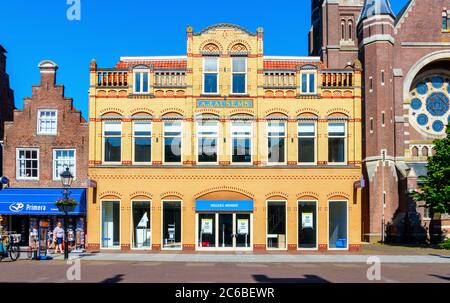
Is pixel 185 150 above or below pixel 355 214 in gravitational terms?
above

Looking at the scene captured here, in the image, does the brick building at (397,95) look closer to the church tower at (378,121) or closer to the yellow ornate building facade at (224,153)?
the church tower at (378,121)

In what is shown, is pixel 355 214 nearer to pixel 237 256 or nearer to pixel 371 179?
pixel 237 256

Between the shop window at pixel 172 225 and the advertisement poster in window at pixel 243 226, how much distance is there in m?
3.39

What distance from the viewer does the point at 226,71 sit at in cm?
3039

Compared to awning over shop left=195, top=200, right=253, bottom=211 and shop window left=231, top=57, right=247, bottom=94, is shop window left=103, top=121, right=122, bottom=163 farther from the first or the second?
shop window left=231, top=57, right=247, bottom=94

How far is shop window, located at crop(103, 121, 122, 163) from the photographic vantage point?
29.9 m

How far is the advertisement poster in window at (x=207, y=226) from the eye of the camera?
29.8m

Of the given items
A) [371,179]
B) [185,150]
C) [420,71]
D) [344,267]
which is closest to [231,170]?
[185,150]

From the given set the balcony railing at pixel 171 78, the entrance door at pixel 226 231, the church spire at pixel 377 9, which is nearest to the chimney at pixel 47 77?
the balcony railing at pixel 171 78

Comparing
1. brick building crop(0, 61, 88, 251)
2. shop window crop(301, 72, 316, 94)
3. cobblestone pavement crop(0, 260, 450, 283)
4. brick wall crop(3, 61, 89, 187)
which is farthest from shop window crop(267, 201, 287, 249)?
brick wall crop(3, 61, 89, 187)

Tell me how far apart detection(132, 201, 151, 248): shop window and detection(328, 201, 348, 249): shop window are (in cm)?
1038

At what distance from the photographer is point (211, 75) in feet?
99.9

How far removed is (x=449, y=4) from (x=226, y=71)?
27.2 m
